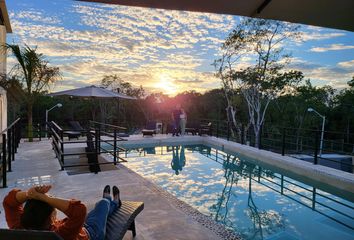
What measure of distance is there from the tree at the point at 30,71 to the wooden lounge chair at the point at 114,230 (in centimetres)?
693

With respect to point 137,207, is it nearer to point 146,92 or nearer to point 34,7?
point 34,7

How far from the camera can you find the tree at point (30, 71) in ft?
25.9

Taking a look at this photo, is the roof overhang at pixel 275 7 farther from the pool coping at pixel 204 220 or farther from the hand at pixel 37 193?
the pool coping at pixel 204 220

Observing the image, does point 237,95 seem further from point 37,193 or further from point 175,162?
point 37,193

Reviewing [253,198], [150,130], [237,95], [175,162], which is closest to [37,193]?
[253,198]

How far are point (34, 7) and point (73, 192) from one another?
7.01 metres

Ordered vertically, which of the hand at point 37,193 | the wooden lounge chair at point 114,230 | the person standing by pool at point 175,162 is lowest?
the person standing by pool at point 175,162

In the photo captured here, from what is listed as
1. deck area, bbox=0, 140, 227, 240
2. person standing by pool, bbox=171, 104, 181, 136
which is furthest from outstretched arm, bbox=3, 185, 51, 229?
person standing by pool, bbox=171, 104, 181, 136

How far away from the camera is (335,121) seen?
73.4 ft

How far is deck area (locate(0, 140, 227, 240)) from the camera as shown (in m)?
3.03

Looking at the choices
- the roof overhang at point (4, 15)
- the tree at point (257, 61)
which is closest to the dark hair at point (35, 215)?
the roof overhang at point (4, 15)

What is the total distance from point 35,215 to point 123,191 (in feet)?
9.33

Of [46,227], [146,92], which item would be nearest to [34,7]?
[46,227]

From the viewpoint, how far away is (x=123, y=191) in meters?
4.33
